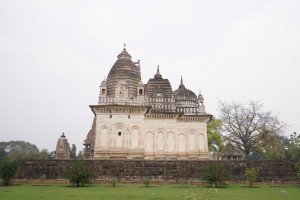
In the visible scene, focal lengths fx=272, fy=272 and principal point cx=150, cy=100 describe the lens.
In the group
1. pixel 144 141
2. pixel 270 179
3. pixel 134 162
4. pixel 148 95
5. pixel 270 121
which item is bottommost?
pixel 270 179

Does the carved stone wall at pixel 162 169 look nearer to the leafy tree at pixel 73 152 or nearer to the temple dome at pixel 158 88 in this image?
the temple dome at pixel 158 88

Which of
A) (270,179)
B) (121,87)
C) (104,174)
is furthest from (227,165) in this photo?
(121,87)

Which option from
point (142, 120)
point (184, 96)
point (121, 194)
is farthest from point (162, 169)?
point (184, 96)

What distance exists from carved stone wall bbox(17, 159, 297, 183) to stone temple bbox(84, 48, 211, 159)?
6485 mm

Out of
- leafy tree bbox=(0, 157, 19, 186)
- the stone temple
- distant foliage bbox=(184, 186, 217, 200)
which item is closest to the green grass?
distant foliage bbox=(184, 186, 217, 200)

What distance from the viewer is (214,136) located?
4162 cm

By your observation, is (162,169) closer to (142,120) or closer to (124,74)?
(142,120)

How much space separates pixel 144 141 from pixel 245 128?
1197 cm

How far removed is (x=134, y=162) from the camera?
2109 centimetres

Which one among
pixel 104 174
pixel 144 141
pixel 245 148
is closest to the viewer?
pixel 104 174

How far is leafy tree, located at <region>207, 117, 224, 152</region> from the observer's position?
4162 cm

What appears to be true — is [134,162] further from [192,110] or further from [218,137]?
[218,137]

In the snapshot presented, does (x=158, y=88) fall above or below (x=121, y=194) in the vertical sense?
above

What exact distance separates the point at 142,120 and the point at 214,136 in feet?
56.2
